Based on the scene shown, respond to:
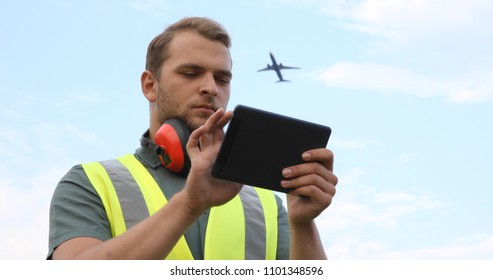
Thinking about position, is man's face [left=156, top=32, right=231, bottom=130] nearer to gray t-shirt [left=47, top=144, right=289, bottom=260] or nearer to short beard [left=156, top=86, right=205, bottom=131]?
short beard [left=156, top=86, right=205, bottom=131]

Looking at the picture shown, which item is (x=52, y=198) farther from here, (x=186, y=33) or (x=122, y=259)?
(x=186, y=33)

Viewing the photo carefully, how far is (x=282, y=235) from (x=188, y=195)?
1805 millimetres

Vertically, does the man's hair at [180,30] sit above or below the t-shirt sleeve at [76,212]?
above

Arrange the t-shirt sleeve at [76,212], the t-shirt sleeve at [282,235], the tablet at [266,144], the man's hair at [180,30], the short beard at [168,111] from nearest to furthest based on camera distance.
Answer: the tablet at [266,144]
the t-shirt sleeve at [76,212]
the short beard at [168,111]
the t-shirt sleeve at [282,235]
the man's hair at [180,30]

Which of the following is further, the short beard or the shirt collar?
the shirt collar

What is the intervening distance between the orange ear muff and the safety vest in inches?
7.9

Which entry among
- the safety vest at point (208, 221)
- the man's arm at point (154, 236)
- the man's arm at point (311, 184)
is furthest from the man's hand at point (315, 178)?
the safety vest at point (208, 221)

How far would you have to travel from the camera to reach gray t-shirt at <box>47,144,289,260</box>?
5.09 m

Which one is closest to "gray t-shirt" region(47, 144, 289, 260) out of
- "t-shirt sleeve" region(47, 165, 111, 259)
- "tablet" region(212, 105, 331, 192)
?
"t-shirt sleeve" region(47, 165, 111, 259)

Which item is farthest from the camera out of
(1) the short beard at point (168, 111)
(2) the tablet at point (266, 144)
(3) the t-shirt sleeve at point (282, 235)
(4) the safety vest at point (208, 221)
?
(3) the t-shirt sleeve at point (282, 235)

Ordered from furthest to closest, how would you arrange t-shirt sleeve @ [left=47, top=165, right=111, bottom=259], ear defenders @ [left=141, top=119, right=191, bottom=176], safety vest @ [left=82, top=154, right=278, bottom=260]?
ear defenders @ [left=141, top=119, right=191, bottom=176]
safety vest @ [left=82, top=154, right=278, bottom=260]
t-shirt sleeve @ [left=47, top=165, right=111, bottom=259]

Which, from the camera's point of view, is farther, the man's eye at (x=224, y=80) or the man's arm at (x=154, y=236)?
the man's eye at (x=224, y=80)

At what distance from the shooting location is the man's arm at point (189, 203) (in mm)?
4363

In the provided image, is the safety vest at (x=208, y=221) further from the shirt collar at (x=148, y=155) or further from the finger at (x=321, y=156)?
the finger at (x=321, y=156)
